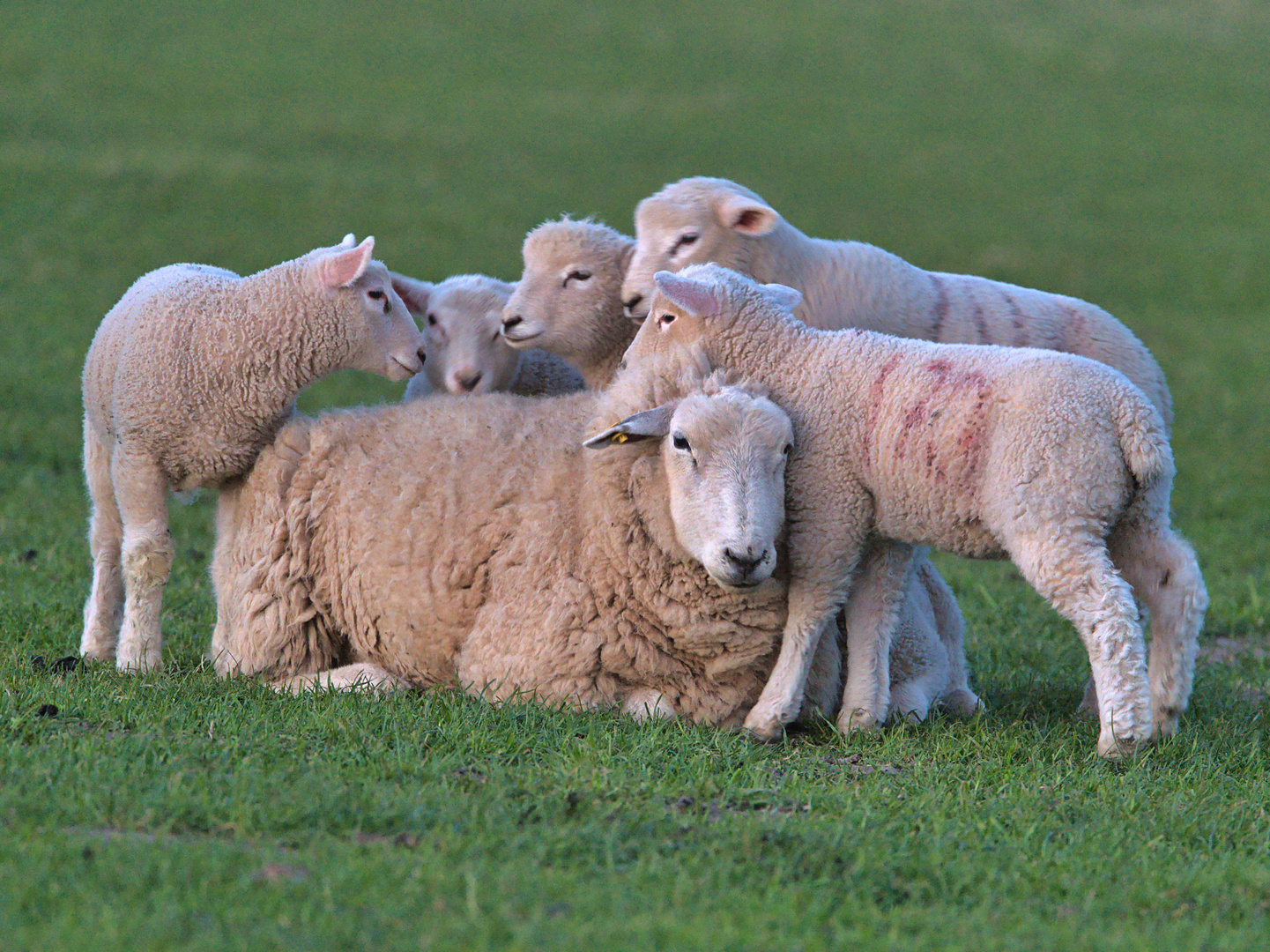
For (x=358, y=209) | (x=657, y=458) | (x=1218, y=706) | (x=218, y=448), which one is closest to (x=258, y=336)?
(x=218, y=448)

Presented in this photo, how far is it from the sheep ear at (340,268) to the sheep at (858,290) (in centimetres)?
101

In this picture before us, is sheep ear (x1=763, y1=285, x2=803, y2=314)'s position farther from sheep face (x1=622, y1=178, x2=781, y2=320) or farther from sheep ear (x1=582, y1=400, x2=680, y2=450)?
sheep ear (x1=582, y1=400, x2=680, y2=450)

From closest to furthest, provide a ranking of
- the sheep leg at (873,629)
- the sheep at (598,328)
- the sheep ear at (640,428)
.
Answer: the sheep ear at (640,428)
the sheep leg at (873,629)
the sheep at (598,328)

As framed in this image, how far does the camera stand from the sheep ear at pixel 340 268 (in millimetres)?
5410

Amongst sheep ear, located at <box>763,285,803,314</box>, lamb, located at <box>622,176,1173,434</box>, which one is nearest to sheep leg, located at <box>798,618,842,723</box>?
sheep ear, located at <box>763,285,803,314</box>

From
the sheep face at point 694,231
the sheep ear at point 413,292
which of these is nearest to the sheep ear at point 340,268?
the sheep ear at point 413,292

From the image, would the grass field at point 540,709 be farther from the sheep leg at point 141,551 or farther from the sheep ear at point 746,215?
the sheep ear at point 746,215

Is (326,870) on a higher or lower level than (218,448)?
lower

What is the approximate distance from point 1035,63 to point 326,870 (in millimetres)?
32862

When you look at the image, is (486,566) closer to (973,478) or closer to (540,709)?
(540,709)

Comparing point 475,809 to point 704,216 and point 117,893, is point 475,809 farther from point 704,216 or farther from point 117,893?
point 704,216

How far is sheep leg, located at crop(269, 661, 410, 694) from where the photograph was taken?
206 inches

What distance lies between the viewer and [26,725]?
14.8ft

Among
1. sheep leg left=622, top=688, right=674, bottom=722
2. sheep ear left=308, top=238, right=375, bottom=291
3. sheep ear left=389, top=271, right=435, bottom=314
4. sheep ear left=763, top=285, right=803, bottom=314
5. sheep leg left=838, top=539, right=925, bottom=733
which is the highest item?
sheep ear left=308, top=238, right=375, bottom=291
